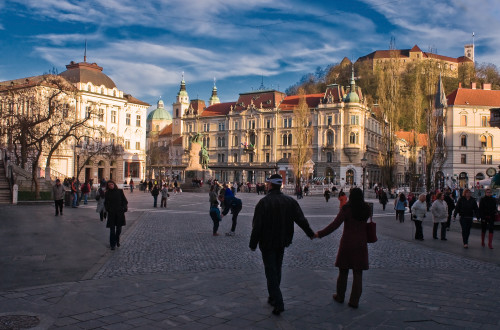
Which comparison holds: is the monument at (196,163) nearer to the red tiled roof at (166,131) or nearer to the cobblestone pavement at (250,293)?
the cobblestone pavement at (250,293)

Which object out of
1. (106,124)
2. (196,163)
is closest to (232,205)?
(196,163)

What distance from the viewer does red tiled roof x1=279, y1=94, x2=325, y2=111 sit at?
286 feet

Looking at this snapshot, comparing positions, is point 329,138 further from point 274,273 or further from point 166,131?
point 166,131

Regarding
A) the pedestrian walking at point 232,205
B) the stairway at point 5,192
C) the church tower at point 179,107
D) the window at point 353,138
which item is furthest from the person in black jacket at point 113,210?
the church tower at point 179,107

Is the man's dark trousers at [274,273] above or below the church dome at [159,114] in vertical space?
below

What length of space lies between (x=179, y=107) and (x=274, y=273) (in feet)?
436

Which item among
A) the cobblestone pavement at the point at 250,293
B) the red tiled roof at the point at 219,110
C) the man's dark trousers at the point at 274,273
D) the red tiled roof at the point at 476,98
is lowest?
the cobblestone pavement at the point at 250,293

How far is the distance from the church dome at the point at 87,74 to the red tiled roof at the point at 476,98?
182ft

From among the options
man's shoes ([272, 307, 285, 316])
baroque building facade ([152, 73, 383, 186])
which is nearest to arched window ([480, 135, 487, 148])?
baroque building facade ([152, 73, 383, 186])

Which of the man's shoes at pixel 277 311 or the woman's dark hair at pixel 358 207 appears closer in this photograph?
the man's shoes at pixel 277 311

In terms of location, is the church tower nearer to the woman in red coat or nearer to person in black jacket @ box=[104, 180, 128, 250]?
person in black jacket @ box=[104, 180, 128, 250]

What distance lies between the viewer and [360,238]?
20.1ft

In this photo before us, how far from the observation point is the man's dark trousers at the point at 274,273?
18.9 feet

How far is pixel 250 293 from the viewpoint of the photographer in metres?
6.86
